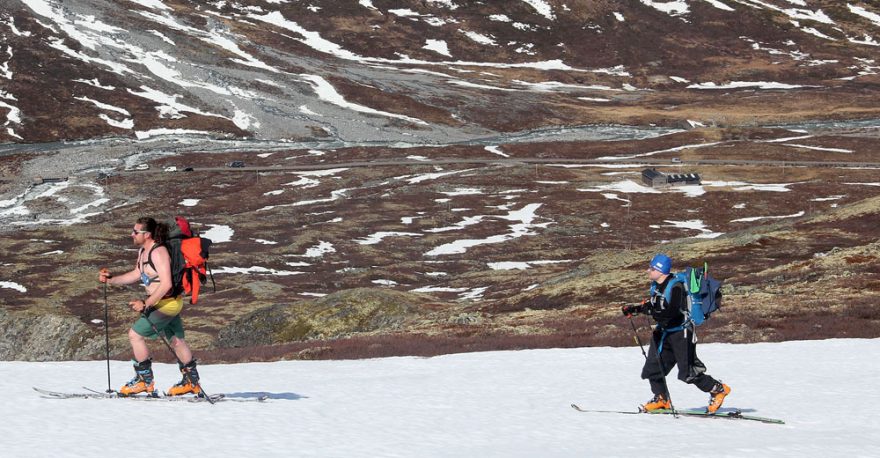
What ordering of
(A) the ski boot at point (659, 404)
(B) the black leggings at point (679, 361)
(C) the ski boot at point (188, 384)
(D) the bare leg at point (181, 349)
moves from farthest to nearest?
(A) the ski boot at point (659, 404), (C) the ski boot at point (188, 384), (B) the black leggings at point (679, 361), (D) the bare leg at point (181, 349)

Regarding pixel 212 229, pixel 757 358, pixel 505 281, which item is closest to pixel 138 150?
pixel 212 229

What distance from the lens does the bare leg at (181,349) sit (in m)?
17.8

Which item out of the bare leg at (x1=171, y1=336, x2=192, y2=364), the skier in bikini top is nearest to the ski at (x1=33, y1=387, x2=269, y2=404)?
the skier in bikini top

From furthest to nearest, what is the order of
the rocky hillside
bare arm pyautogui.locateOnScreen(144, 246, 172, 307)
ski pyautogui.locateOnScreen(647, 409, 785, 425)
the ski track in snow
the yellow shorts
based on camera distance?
the rocky hillside
ski pyautogui.locateOnScreen(647, 409, 785, 425)
the yellow shorts
bare arm pyautogui.locateOnScreen(144, 246, 172, 307)
the ski track in snow

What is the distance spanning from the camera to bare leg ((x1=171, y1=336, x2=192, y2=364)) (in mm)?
17797

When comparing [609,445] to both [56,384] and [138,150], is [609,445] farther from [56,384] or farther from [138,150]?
[138,150]

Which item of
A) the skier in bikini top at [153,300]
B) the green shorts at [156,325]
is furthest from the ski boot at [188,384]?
the green shorts at [156,325]

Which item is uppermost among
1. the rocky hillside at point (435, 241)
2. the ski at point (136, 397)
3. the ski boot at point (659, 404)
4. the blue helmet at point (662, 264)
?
the blue helmet at point (662, 264)

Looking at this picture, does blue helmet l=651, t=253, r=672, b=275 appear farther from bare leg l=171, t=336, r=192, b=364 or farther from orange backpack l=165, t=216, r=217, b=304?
bare leg l=171, t=336, r=192, b=364

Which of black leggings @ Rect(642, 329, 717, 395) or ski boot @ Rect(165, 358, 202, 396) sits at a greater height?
black leggings @ Rect(642, 329, 717, 395)

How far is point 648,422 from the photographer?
1836 cm

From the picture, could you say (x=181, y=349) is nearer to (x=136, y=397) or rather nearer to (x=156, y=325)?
(x=156, y=325)

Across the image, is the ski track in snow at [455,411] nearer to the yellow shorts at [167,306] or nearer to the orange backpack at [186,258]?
the yellow shorts at [167,306]

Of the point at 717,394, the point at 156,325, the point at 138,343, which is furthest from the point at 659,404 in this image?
the point at 138,343
